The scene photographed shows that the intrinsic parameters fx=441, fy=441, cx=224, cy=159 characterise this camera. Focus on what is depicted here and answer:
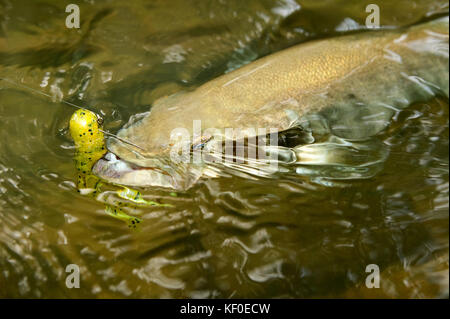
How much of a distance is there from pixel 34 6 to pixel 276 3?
237 centimetres

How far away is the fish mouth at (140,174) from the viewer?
2.75 meters

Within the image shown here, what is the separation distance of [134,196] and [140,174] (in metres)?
0.15

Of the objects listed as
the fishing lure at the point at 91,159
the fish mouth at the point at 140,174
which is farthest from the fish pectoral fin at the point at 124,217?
the fish mouth at the point at 140,174

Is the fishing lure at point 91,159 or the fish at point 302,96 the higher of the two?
the fish at point 302,96

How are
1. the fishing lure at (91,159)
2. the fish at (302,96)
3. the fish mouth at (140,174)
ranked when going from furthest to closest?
the fish at (302,96) → the fish mouth at (140,174) → the fishing lure at (91,159)

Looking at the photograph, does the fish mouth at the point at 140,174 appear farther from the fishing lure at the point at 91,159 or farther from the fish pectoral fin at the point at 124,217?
the fish pectoral fin at the point at 124,217

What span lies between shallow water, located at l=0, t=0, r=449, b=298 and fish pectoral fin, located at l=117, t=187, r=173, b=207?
0.16 feet

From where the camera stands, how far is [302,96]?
3205 millimetres

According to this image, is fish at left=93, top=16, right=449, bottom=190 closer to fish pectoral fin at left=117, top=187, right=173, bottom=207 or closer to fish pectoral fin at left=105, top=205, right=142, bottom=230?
fish pectoral fin at left=117, top=187, right=173, bottom=207

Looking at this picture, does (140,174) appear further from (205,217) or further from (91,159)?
(205,217)

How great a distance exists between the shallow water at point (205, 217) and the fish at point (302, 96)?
0.16m

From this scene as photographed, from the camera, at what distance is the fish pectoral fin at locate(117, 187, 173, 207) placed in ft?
9.35

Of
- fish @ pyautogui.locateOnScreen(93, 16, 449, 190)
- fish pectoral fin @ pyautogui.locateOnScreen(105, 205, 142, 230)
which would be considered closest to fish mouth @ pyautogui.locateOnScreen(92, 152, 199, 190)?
fish @ pyautogui.locateOnScreen(93, 16, 449, 190)
